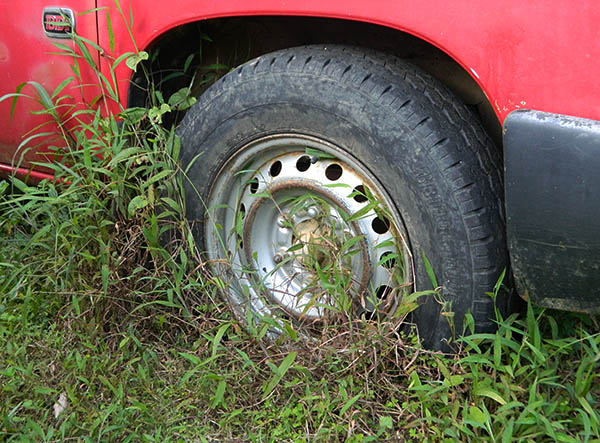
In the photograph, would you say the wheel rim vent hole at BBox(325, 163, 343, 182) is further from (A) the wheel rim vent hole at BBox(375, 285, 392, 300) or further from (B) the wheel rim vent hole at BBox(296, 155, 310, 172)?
(A) the wheel rim vent hole at BBox(375, 285, 392, 300)

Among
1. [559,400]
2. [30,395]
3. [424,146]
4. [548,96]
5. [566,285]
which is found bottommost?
[30,395]

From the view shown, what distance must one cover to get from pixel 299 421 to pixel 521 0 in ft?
3.98

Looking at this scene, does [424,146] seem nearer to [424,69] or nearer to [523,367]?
[424,69]

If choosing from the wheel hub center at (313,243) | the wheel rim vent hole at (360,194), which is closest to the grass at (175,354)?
the wheel hub center at (313,243)

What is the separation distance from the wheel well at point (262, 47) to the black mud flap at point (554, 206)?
509mm

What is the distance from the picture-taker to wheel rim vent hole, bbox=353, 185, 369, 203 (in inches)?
83.7

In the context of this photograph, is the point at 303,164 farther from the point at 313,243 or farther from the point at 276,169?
the point at 313,243

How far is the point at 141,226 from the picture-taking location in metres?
2.43

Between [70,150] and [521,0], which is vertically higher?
[521,0]

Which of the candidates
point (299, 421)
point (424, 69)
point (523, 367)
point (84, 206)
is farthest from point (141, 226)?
point (523, 367)

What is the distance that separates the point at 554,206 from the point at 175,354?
49.1 inches

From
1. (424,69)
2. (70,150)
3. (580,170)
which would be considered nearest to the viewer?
(580,170)

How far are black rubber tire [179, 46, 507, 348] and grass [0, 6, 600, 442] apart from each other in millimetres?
103

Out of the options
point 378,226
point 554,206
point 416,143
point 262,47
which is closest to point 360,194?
point 378,226
